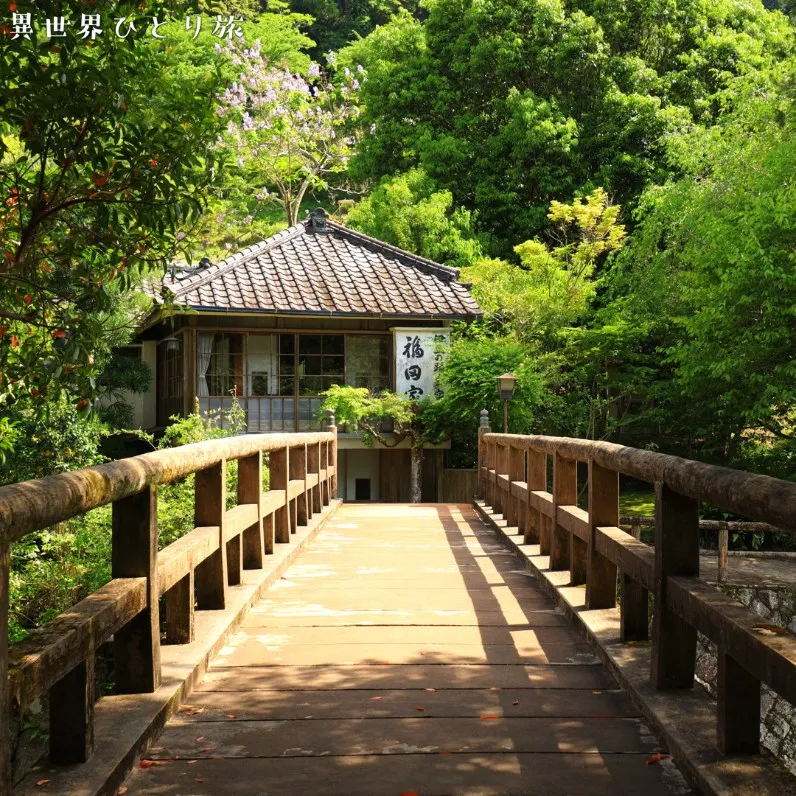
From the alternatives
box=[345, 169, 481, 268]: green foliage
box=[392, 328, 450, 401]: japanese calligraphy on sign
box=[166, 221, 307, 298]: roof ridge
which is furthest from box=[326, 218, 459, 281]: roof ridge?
box=[345, 169, 481, 268]: green foliage

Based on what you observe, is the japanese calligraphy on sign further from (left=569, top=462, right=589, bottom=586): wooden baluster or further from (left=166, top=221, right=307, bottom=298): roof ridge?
(left=569, top=462, right=589, bottom=586): wooden baluster

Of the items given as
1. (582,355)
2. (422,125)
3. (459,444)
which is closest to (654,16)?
(422,125)

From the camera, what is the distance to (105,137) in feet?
15.6

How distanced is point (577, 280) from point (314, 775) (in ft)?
63.6

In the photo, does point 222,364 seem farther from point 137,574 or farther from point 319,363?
point 137,574

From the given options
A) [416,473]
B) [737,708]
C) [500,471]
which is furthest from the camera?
[416,473]

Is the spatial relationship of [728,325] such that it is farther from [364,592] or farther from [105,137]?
[105,137]

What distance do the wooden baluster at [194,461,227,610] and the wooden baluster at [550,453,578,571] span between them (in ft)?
6.27

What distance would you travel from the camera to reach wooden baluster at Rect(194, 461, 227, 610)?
425cm

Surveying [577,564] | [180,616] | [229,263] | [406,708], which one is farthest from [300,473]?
[229,263]

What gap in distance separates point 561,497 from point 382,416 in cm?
1358

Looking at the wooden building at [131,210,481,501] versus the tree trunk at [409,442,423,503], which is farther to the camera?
the tree trunk at [409,442,423,503]

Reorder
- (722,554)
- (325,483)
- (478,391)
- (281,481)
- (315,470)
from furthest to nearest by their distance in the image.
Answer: (478,391)
(722,554)
(325,483)
(315,470)
(281,481)

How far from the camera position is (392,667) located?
383 centimetres
